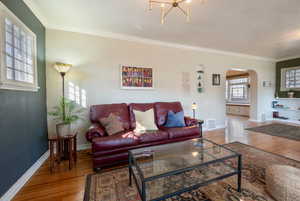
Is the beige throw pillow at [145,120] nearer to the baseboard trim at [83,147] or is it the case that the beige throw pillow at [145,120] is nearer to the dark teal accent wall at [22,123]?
the baseboard trim at [83,147]

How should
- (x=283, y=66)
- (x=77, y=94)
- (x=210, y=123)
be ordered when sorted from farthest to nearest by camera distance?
(x=283, y=66) < (x=210, y=123) < (x=77, y=94)

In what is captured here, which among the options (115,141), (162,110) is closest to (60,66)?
(115,141)

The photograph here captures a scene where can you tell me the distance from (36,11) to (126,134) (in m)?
2.57

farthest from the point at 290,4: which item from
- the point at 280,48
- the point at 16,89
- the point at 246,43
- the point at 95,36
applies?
the point at 16,89

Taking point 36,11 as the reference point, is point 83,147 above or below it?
below

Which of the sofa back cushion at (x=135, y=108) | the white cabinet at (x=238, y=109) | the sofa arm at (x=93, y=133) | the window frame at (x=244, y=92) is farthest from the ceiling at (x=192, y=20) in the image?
the white cabinet at (x=238, y=109)

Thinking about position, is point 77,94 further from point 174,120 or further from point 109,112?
point 174,120

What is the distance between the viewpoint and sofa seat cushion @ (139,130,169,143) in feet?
7.84

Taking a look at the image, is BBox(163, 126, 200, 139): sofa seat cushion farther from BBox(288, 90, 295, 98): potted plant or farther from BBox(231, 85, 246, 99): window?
BBox(231, 85, 246, 99): window

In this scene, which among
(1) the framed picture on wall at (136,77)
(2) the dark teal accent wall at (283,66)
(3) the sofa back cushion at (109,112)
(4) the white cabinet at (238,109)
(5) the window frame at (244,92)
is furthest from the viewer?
(5) the window frame at (244,92)

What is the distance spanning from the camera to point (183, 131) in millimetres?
2729

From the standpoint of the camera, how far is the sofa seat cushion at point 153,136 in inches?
94.0

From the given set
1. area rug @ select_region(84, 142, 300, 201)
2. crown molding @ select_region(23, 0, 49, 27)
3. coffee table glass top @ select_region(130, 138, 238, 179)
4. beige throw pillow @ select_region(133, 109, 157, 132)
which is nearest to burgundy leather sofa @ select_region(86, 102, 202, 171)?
beige throw pillow @ select_region(133, 109, 157, 132)

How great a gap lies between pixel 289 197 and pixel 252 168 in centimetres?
78
